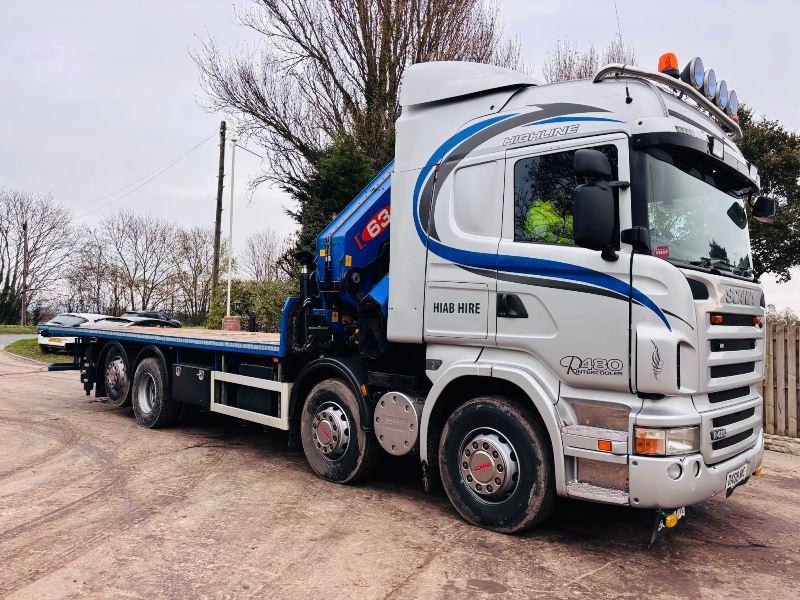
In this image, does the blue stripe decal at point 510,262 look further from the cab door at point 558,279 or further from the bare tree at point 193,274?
the bare tree at point 193,274

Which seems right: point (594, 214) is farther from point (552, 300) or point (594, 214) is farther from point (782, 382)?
point (782, 382)

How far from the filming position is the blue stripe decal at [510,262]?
13.2ft

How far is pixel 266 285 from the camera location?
735 inches

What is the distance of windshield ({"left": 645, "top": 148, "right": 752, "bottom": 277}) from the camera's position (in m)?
4.07

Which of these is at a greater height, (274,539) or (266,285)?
(266,285)

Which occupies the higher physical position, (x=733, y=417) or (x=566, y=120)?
(x=566, y=120)

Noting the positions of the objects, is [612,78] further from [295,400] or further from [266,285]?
[266,285]

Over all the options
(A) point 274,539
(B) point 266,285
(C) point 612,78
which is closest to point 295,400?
(A) point 274,539

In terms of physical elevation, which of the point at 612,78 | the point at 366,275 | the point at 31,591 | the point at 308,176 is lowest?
A: the point at 31,591

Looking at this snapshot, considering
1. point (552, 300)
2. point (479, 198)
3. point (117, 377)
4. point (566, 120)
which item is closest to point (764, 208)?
point (566, 120)

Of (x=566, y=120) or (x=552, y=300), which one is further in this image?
(x=566, y=120)

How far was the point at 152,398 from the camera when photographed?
28.9ft

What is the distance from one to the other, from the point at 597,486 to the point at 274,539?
2306 millimetres

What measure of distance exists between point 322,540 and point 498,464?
1.39 m
